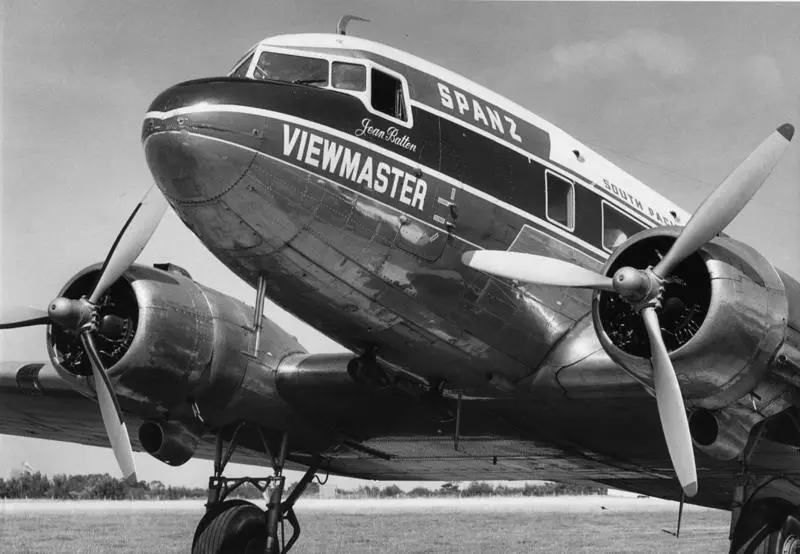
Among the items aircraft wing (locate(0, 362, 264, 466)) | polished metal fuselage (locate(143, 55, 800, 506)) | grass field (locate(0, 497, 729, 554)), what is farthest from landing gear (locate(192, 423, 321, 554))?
grass field (locate(0, 497, 729, 554))

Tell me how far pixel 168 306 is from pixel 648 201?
5328 millimetres

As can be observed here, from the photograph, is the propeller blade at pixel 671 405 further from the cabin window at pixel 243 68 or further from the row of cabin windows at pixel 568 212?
the cabin window at pixel 243 68

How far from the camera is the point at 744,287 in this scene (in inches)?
306

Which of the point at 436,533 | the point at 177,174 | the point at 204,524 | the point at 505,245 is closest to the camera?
the point at 177,174

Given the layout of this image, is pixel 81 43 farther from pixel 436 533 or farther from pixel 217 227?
pixel 436 533

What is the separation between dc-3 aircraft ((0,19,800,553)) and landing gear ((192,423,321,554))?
0.03 m

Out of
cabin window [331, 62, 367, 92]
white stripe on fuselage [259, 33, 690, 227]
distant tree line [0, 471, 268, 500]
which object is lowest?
distant tree line [0, 471, 268, 500]

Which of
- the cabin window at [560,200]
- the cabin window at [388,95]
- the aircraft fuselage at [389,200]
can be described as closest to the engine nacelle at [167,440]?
the aircraft fuselage at [389,200]

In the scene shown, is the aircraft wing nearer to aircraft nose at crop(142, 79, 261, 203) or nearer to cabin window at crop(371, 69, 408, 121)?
aircraft nose at crop(142, 79, 261, 203)

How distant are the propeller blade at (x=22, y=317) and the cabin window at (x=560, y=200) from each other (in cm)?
512

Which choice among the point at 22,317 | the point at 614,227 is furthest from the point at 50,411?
the point at 614,227

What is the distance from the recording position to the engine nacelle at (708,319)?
767cm

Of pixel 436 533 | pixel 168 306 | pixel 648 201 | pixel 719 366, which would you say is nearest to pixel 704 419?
pixel 719 366

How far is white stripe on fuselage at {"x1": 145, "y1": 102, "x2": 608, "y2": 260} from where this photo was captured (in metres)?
7.54
